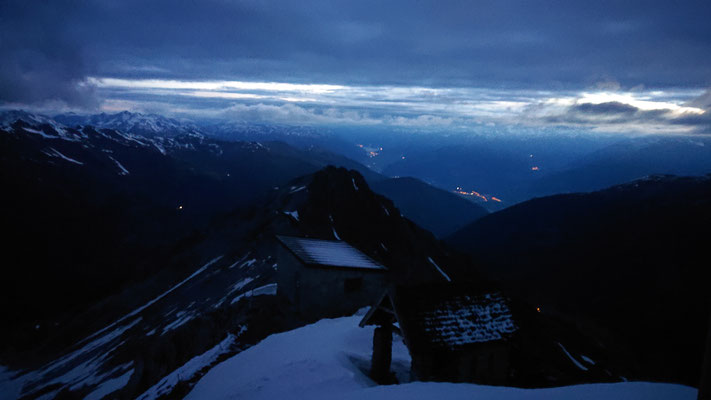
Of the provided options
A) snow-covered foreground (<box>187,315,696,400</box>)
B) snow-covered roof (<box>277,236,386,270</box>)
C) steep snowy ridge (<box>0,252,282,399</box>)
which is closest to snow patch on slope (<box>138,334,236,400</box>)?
snow-covered foreground (<box>187,315,696,400</box>)

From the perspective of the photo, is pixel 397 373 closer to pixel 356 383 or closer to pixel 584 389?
pixel 356 383

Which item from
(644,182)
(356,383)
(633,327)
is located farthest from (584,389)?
(644,182)

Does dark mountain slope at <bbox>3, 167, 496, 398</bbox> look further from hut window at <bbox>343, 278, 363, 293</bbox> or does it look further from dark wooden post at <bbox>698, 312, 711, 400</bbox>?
dark wooden post at <bbox>698, 312, 711, 400</bbox>

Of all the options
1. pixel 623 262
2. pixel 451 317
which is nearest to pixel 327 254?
pixel 451 317

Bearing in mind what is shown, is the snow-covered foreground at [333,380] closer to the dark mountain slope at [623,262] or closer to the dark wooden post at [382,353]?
the dark wooden post at [382,353]

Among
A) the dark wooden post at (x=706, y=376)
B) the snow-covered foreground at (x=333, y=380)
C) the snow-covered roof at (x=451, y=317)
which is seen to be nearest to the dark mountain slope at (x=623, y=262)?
the snow-covered roof at (x=451, y=317)

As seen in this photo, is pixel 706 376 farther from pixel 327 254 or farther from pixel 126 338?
pixel 126 338

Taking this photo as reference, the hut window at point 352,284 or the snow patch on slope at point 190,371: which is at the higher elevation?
the hut window at point 352,284
